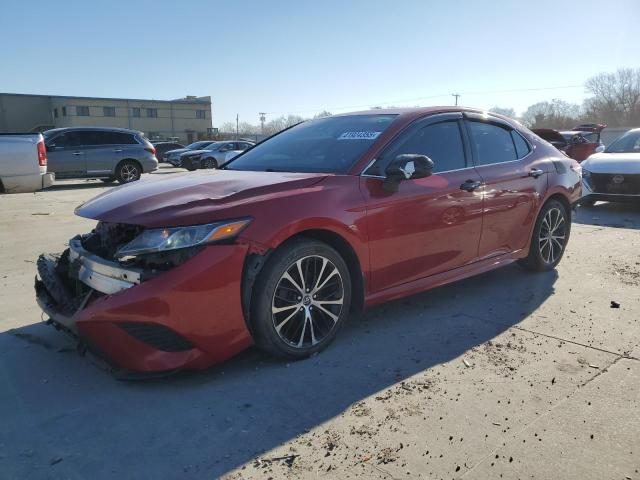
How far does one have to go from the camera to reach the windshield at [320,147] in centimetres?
383

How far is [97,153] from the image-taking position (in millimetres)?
15883

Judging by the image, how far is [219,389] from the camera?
3012mm

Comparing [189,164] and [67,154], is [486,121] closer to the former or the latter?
[67,154]

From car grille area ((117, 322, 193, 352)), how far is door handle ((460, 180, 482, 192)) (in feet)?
8.12

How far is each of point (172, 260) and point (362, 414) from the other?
4.33 feet

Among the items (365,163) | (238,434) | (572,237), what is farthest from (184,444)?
(572,237)

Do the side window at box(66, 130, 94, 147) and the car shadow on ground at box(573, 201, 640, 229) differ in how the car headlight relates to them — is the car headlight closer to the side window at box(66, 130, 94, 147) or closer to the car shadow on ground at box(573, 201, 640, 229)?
the car shadow on ground at box(573, 201, 640, 229)

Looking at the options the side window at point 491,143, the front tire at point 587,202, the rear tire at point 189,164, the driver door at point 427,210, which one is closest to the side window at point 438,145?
the driver door at point 427,210

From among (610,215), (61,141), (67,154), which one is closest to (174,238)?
(610,215)

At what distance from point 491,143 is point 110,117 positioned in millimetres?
71195

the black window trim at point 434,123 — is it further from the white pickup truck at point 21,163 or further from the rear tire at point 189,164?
the rear tire at point 189,164

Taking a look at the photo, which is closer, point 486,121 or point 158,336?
point 158,336

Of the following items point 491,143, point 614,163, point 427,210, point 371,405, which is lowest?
point 371,405

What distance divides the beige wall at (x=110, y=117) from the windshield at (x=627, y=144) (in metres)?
57.8
